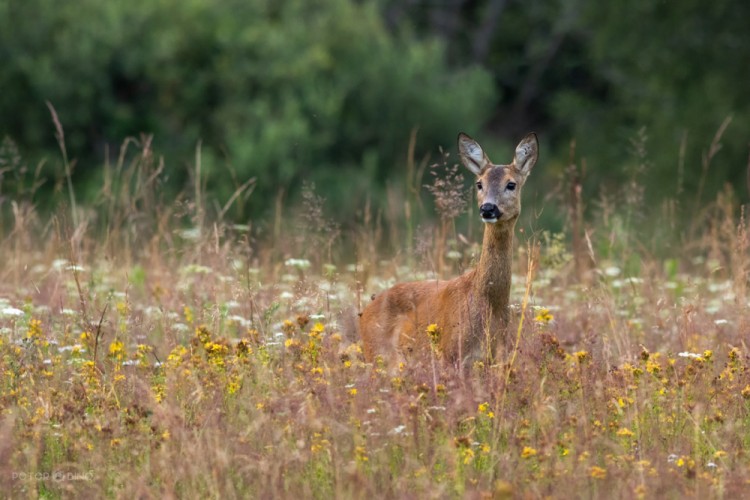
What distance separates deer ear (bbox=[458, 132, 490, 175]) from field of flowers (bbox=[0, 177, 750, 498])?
2.85 ft

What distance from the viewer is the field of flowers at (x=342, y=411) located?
5359 millimetres

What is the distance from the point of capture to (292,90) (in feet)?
68.2

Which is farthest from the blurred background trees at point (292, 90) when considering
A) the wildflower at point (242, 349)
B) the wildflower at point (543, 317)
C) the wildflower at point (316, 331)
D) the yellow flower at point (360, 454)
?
the yellow flower at point (360, 454)

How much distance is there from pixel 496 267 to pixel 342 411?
5.67ft

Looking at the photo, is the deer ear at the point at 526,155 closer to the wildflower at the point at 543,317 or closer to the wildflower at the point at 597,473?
the wildflower at the point at 543,317

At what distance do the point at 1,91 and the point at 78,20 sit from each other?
1.69 m

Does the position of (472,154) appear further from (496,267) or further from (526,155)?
(496,267)

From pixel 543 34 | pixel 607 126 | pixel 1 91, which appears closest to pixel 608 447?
pixel 1 91

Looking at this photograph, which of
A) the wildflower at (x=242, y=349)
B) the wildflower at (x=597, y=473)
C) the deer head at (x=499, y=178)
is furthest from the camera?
the deer head at (x=499, y=178)

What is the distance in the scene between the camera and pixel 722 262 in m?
9.83

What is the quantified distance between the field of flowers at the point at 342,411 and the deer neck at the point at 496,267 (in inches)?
6.7

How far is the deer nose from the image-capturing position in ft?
23.7

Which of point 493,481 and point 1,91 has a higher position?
point 493,481

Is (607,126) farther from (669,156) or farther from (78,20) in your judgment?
(78,20)
